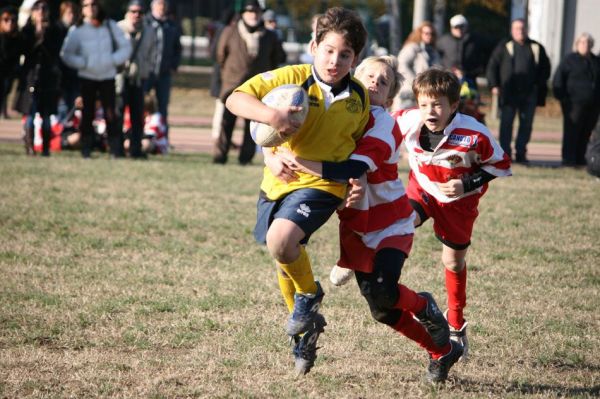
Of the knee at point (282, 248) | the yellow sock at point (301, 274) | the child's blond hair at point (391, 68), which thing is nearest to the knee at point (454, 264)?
the child's blond hair at point (391, 68)

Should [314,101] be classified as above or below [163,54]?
above

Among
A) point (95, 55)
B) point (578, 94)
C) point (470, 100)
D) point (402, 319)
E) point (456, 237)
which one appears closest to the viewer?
point (402, 319)

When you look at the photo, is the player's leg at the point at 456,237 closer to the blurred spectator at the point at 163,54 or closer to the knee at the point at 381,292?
the knee at the point at 381,292

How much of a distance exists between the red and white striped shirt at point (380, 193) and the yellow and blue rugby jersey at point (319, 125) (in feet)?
0.38

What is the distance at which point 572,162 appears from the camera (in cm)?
1573

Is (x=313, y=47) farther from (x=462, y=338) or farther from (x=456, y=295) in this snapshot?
(x=462, y=338)

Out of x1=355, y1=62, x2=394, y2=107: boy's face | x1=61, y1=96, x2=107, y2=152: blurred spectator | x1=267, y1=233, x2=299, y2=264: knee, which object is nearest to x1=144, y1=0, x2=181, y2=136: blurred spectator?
x1=61, y1=96, x2=107, y2=152: blurred spectator

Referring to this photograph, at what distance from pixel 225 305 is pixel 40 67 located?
27.0 feet

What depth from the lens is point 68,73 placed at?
49.5 ft

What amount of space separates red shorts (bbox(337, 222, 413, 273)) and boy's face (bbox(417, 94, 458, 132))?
767 millimetres

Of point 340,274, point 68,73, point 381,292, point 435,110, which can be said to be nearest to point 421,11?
point 68,73

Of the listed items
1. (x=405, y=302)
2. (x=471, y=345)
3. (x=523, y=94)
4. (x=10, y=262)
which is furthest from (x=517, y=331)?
(x=523, y=94)

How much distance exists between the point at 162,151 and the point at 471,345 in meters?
10.3

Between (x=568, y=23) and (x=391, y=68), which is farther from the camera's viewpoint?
(x=568, y=23)
